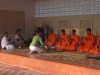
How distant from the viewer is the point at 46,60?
25.7ft

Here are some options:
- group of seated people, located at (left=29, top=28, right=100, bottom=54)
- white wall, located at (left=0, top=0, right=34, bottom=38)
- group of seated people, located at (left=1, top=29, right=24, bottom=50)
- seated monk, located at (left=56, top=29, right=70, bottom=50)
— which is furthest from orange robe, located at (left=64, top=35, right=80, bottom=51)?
white wall, located at (left=0, top=0, right=34, bottom=38)

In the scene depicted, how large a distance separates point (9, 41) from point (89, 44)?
391 cm

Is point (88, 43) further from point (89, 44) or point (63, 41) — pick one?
point (63, 41)

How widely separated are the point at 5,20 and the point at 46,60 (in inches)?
255

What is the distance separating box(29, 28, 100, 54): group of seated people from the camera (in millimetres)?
10094

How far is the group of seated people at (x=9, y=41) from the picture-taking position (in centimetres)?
1202

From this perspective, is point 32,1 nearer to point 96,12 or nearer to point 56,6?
point 56,6

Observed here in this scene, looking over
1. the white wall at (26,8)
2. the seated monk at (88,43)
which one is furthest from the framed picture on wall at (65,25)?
the white wall at (26,8)

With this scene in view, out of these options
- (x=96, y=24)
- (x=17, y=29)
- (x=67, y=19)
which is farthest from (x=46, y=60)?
(x=17, y=29)

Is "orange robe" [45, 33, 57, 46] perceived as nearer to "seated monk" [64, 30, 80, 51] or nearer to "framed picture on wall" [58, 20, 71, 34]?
"framed picture on wall" [58, 20, 71, 34]

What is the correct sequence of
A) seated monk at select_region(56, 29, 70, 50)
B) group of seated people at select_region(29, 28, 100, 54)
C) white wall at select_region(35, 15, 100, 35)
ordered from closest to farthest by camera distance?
1. group of seated people at select_region(29, 28, 100, 54)
2. white wall at select_region(35, 15, 100, 35)
3. seated monk at select_region(56, 29, 70, 50)

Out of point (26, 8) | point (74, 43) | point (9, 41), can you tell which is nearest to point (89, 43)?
point (74, 43)

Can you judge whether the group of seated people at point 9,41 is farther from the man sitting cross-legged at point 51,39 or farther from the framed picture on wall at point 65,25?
the framed picture on wall at point 65,25

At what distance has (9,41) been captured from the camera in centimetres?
1279
